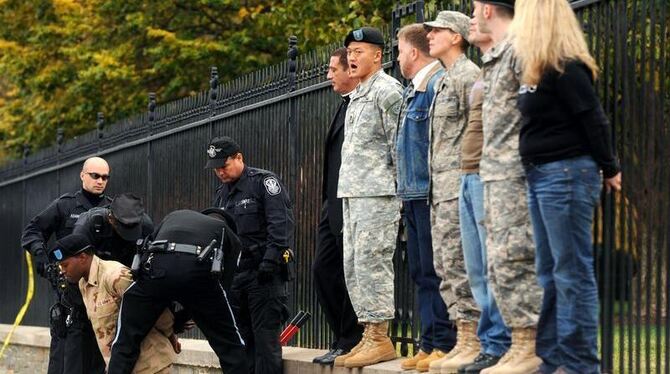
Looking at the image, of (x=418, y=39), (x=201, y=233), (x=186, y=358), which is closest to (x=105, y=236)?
(x=201, y=233)

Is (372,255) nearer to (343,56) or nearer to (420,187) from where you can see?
(420,187)

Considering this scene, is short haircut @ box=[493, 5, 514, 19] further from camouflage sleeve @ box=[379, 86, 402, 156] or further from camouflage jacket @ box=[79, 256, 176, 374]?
camouflage jacket @ box=[79, 256, 176, 374]

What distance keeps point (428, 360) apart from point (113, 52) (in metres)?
17.6

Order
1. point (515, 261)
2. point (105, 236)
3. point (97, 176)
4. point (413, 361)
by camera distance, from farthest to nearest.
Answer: point (97, 176) → point (105, 236) → point (413, 361) → point (515, 261)

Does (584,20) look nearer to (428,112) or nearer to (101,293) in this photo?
(428,112)

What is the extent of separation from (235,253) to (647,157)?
11.9 ft

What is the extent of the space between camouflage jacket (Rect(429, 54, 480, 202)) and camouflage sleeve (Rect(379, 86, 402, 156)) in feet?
3.65

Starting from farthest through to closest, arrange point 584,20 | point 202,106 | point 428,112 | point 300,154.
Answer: point 202,106 < point 300,154 < point 428,112 < point 584,20

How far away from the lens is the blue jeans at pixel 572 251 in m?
6.71

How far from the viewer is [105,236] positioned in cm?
1124

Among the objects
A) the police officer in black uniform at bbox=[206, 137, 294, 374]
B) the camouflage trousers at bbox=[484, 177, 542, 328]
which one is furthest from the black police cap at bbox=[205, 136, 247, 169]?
the camouflage trousers at bbox=[484, 177, 542, 328]

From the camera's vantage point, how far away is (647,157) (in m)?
7.41

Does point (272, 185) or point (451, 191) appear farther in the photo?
point (272, 185)

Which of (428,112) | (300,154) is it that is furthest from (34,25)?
(428,112)
